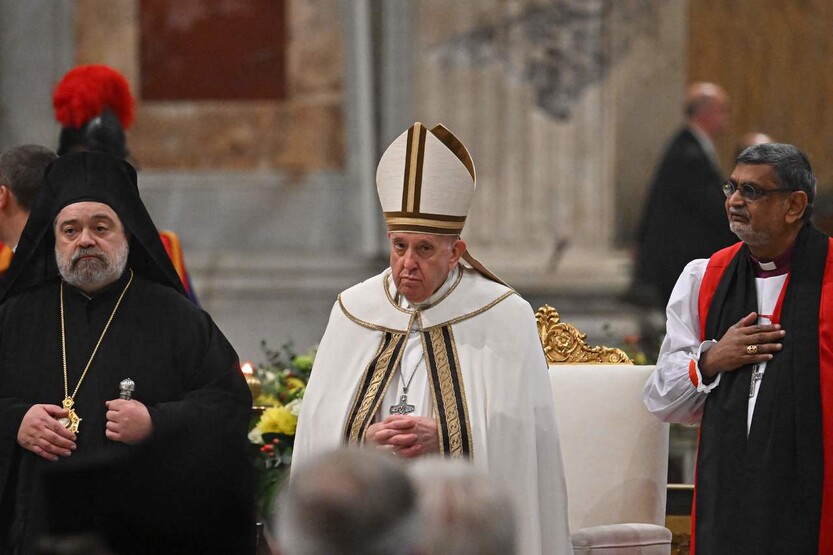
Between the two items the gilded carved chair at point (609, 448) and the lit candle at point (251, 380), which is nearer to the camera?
the gilded carved chair at point (609, 448)

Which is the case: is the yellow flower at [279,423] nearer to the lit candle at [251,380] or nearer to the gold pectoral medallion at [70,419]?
the lit candle at [251,380]

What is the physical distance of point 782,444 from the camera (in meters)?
4.65

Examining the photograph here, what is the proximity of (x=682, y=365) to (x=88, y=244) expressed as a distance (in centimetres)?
182

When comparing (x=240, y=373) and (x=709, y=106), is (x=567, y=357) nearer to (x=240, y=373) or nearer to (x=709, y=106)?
(x=240, y=373)

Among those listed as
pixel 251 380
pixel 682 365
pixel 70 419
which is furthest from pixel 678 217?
pixel 70 419

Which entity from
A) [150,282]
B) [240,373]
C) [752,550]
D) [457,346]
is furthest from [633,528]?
[150,282]

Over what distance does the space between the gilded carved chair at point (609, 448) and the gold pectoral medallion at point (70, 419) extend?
1639 mm

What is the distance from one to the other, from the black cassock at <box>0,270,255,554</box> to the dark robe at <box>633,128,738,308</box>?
4755 mm

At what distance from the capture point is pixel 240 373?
498cm

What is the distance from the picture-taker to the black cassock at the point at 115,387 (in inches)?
181

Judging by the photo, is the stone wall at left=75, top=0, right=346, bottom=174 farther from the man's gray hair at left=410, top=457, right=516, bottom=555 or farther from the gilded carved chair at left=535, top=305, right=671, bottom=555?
the man's gray hair at left=410, top=457, right=516, bottom=555

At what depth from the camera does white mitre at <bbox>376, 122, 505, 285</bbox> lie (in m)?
4.77

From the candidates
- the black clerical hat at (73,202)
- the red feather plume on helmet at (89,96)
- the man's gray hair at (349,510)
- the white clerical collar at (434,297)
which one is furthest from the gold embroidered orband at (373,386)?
the man's gray hair at (349,510)

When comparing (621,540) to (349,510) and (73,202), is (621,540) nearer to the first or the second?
(73,202)
